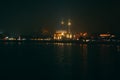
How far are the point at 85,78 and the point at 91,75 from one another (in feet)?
2.76

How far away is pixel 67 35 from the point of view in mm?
101438

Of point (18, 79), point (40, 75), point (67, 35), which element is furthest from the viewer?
point (67, 35)

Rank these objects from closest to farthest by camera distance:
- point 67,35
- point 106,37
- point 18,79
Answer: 1. point 18,79
2. point 67,35
3. point 106,37

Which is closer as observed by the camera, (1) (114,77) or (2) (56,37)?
(1) (114,77)

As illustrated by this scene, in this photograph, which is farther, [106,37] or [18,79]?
[106,37]

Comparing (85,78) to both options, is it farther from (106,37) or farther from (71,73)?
(106,37)

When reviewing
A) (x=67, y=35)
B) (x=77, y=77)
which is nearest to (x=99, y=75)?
(x=77, y=77)

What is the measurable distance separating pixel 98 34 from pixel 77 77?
10285 centimetres

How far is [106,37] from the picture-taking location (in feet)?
354

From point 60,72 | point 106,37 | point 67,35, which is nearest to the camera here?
point 60,72

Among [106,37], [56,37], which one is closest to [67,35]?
[56,37]

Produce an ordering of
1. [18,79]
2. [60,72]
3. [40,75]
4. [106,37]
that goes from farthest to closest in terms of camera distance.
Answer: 1. [106,37]
2. [60,72]
3. [40,75]
4. [18,79]

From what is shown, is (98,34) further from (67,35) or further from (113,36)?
(67,35)

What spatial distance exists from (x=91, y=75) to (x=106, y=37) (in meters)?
96.2
